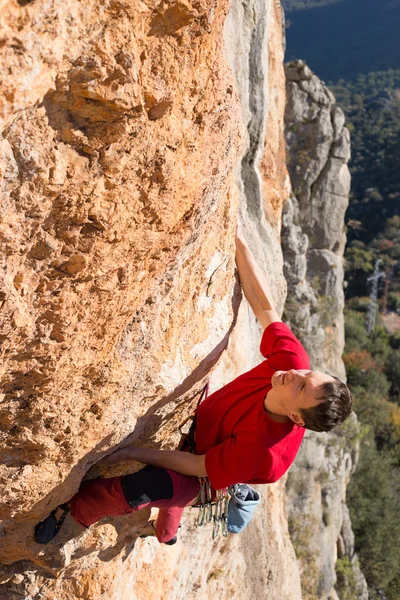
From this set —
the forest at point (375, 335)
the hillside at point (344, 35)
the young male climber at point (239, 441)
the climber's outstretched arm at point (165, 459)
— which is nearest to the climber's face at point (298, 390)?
the young male climber at point (239, 441)

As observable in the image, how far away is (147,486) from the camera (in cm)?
334

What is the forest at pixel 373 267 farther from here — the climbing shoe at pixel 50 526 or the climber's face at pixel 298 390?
the climber's face at pixel 298 390

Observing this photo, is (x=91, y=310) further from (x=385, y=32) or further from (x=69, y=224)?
(x=385, y=32)

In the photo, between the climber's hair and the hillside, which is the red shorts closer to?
the climber's hair

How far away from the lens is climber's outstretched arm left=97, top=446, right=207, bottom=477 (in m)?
3.36

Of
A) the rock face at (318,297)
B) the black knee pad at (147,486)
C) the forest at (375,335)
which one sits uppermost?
the black knee pad at (147,486)

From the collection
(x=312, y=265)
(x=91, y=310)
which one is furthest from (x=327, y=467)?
(x=91, y=310)

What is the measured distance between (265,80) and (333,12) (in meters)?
91.1

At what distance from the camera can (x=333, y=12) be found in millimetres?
84812

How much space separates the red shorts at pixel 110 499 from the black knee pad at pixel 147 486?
0.10ft

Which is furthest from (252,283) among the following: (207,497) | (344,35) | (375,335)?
(344,35)

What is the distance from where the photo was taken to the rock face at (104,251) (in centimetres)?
205

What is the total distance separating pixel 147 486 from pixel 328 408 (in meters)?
1.17

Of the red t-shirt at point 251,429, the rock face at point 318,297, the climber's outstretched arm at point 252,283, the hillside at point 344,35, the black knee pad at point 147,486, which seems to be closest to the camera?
the red t-shirt at point 251,429
